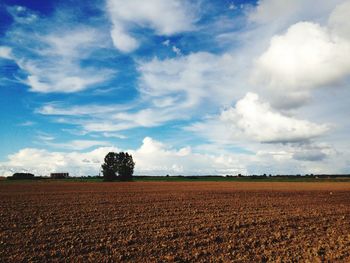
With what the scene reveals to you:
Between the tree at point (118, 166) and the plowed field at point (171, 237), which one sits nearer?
the plowed field at point (171, 237)

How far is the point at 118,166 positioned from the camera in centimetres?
12581

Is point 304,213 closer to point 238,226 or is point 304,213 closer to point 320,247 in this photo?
point 238,226

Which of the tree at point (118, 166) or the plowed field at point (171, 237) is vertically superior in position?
the tree at point (118, 166)

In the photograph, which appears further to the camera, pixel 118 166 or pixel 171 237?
pixel 118 166

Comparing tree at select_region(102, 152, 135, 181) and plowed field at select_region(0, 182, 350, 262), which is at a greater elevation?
tree at select_region(102, 152, 135, 181)

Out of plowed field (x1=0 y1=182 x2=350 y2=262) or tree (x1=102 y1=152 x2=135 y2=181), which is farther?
tree (x1=102 y1=152 x2=135 y2=181)

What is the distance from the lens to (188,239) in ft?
49.3

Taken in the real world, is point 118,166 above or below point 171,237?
above

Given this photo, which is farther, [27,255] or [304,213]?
[304,213]

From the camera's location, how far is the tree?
124500mm

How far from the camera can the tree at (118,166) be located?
124500 millimetres

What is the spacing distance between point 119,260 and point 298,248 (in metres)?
7.09

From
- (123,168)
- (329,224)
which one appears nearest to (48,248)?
(329,224)

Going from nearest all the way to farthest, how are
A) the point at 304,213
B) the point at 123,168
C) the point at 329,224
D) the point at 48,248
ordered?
the point at 48,248
the point at 329,224
the point at 304,213
the point at 123,168
